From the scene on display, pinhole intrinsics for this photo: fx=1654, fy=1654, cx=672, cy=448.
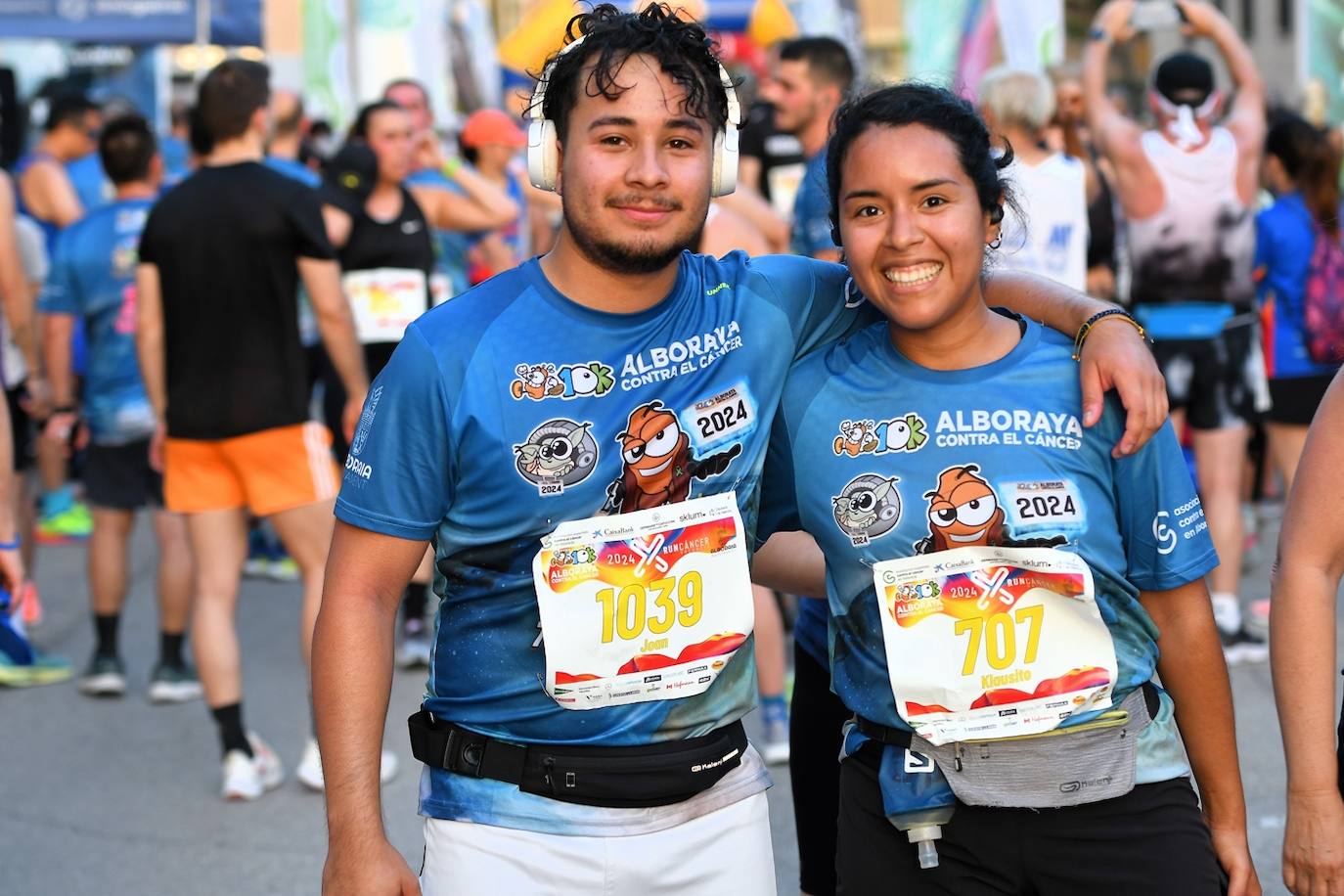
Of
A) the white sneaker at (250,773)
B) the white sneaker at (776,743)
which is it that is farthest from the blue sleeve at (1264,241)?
the white sneaker at (250,773)

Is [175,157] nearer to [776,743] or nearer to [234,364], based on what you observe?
[234,364]

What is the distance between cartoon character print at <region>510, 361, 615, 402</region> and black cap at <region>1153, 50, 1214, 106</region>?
16.2 feet

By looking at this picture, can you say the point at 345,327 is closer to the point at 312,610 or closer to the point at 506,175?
the point at 312,610

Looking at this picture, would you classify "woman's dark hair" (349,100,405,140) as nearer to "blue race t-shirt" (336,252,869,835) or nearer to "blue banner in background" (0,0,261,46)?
"blue banner in background" (0,0,261,46)

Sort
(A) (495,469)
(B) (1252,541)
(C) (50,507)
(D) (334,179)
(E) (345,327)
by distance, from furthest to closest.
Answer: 1. (C) (50,507)
2. (B) (1252,541)
3. (D) (334,179)
4. (E) (345,327)
5. (A) (495,469)

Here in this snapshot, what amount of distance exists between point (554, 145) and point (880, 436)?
74cm

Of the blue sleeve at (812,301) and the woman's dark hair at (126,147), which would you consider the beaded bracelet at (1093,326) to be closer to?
the blue sleeve at (812,301)

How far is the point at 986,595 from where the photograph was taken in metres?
2.59

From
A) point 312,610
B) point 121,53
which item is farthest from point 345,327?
point 121,53

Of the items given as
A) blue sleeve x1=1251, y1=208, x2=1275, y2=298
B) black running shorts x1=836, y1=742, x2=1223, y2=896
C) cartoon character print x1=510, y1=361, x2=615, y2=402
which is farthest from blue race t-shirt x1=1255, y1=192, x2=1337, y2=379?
cartoon character print x1=510, y1=361, x2=615, y2=402

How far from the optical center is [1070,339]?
2791mm

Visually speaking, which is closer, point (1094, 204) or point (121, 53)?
point (1094, 204)

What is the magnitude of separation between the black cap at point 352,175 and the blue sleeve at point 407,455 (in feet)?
16.2

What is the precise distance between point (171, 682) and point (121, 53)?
30.5 ft
